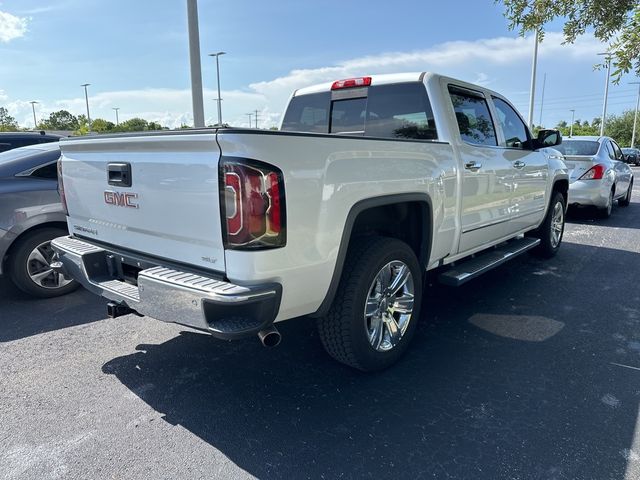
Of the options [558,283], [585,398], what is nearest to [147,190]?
[585,398]

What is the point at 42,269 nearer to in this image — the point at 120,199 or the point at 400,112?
the point at 120,199

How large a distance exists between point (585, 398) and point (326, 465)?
1741 mm

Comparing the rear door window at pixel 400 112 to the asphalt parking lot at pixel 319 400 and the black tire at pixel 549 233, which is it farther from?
the black tire at pixel 549 233

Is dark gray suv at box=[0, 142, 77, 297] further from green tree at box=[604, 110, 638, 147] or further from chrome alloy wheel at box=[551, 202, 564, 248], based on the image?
green tree at box=[604, 110, 638, 147]

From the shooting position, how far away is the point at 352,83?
4.43 metres

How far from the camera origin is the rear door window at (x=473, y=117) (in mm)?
4121

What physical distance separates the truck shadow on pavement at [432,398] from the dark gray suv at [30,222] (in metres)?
1.82

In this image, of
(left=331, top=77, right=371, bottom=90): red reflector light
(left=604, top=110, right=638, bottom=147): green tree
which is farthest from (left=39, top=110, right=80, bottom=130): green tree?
(left=331, top=77, right=371, bottom=90): red reflector light

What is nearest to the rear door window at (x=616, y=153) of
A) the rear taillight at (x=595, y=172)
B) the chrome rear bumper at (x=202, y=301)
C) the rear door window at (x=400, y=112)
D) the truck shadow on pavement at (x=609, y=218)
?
the truck shadow on pavement at (x=609, y=218)

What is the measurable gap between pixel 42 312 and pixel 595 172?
9253mm

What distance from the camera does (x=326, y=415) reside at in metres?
2.78

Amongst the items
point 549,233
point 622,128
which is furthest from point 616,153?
point 622,128

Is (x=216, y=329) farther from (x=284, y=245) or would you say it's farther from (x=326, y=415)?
(x=326, y=415)

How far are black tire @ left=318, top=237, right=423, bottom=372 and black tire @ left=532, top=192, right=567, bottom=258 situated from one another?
12.6ft
